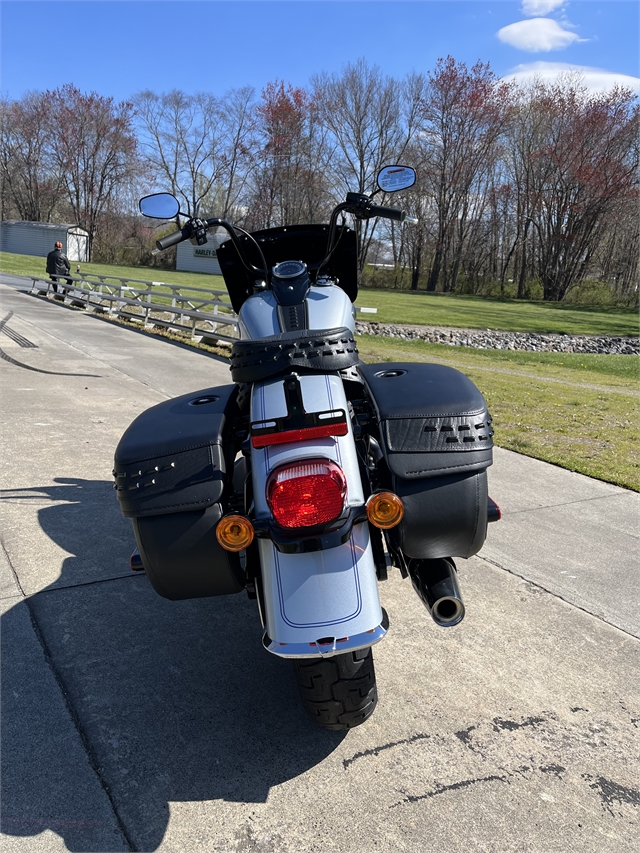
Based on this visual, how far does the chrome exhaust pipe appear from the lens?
6.77 feet

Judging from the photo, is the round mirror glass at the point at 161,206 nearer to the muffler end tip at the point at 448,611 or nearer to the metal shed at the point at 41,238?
the muffler end tip at the point at 448,611

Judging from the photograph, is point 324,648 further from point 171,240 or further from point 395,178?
point 395,178

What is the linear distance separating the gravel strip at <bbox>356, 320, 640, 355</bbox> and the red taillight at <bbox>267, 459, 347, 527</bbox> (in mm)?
17849

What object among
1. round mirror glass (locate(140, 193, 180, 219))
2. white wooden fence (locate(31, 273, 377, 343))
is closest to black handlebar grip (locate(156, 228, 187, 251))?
round mirror glass (locate(140, 193, 180, 219))

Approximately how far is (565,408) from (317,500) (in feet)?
23.7

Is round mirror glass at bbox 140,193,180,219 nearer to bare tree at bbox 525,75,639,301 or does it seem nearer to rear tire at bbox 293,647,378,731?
rear tire at bbox 293,647,378,731

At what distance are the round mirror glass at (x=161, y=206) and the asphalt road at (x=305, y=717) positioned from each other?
1772mm

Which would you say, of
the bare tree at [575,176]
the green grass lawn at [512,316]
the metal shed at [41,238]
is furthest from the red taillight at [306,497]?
the metal shed at [41,238]

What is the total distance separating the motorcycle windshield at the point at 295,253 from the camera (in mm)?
3434

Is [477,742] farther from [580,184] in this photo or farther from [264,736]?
[580,184]

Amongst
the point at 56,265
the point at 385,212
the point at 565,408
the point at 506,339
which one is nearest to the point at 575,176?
the point at 506,339

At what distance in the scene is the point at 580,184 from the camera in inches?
1597

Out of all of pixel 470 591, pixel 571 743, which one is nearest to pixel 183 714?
Answer: pixel 571 743

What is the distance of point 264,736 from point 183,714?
31 cm
